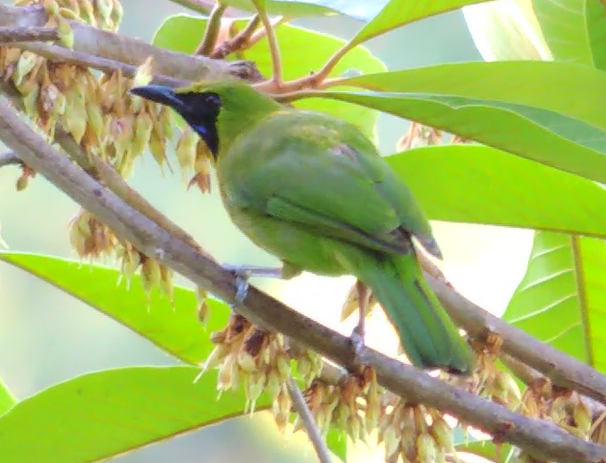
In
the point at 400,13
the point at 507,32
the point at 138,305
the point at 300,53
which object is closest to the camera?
the point at 400,13

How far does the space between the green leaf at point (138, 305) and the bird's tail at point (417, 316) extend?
0.40m

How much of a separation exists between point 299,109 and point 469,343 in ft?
3.04

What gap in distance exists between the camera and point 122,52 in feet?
5.78

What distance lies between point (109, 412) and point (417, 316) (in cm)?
71

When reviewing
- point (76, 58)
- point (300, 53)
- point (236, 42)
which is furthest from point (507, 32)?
point (76, 58)

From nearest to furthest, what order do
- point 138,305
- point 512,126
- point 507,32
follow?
1. point 512,126
2. point 138,305
3. point 507,32

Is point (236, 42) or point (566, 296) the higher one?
point (236, 42)

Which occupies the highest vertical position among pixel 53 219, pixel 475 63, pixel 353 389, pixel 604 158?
pixel 475 63

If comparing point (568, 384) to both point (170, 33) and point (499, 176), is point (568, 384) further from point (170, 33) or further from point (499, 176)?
point (170, 33)

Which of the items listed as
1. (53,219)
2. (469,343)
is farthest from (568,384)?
(53,219)

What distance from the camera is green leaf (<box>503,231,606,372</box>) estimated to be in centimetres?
228

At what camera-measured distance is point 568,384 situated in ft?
5.77

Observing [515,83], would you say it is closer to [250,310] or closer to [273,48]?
[273,48]

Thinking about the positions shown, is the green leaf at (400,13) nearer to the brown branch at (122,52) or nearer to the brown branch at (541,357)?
the brown branch at (122,52)
